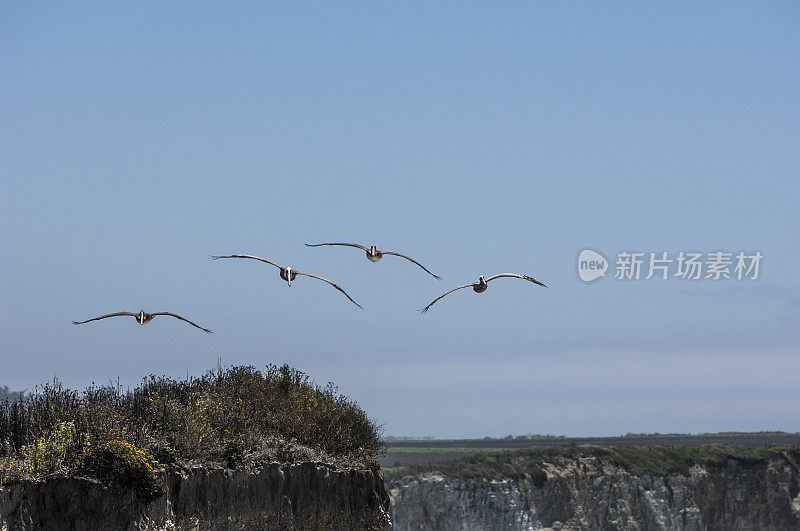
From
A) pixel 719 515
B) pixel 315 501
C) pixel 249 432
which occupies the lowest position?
pixel 719 515

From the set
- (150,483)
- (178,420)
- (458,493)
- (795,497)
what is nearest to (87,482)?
(150,483)

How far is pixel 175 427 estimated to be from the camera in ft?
79.3

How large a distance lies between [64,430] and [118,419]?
197cm

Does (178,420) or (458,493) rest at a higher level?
(178,420)

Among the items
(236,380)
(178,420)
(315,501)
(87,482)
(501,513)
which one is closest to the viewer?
(87,482)

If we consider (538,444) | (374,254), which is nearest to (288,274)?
(374,254)

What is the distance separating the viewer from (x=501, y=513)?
72.8 m

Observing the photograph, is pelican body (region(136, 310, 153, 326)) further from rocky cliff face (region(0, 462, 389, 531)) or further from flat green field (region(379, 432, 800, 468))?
flat green field (region(379, 432, 800, 468))

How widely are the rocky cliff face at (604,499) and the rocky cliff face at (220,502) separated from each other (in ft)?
149

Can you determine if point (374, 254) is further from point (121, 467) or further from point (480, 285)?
point (121, 467)

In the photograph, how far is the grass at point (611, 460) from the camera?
75.3 metres

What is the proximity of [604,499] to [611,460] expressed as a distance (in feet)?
14.2

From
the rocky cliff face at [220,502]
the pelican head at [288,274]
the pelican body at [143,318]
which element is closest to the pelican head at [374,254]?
the pelican head at [288,274]

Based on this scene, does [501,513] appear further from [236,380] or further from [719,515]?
[236,380]
